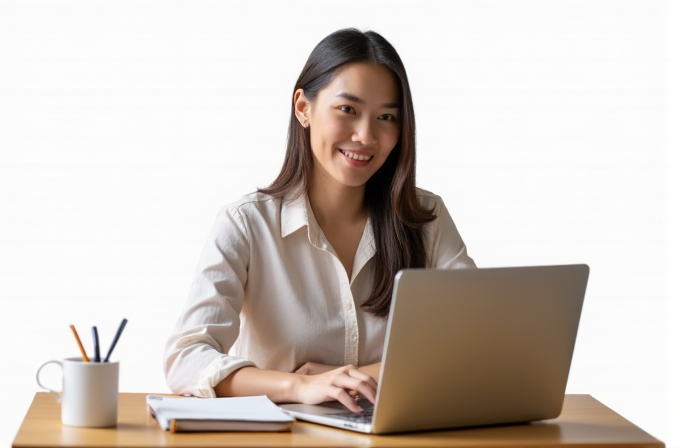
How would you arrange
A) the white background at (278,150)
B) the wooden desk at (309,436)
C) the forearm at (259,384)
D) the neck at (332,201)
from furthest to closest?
the white background at (278,150) → the neck at (332,201) → the forearm at (259,384) → the wooden desk at (309,436)

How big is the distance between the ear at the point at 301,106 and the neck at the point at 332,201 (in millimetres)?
150

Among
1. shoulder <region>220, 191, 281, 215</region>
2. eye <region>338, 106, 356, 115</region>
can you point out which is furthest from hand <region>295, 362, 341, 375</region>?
eye <region>338, 106, 356, 115</region>

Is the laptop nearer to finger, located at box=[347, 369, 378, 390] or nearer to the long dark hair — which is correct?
finger, located at box=[347, 369, 378, 390]

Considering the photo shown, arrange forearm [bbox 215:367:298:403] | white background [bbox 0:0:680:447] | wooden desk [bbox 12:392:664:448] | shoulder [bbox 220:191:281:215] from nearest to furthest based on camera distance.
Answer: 1. wooden desk [bbox 12:392:664:448]
2. forearm [bbox 215:367:298:403]
3. shoulder [bbox 220:191:281:215]
4. white background [bbox 0:0:680:447]

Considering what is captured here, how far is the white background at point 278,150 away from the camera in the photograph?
3.26 metres

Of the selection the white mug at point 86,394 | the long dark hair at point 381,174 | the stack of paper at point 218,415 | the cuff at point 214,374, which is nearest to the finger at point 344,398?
the stack of paper at point 218,415

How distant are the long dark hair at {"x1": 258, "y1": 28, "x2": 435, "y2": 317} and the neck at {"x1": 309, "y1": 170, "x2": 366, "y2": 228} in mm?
35

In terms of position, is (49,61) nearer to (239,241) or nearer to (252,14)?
(252,14)

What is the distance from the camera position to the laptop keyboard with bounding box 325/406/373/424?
1.49m

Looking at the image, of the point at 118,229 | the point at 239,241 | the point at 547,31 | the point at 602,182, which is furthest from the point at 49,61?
the point at 602,182

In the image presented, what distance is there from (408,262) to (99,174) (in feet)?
4.92

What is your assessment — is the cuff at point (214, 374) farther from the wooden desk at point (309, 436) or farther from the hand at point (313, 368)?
the hand at point (313, 368)

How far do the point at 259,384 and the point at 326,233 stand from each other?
1.98ft

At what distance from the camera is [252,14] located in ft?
11.1
